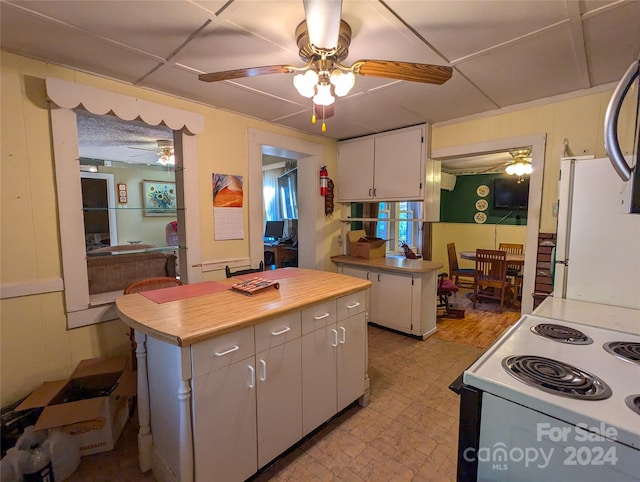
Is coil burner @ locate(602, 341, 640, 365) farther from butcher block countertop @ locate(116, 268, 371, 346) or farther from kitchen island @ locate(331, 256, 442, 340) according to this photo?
kitchen island @ locate(331, 256, 442, 340)

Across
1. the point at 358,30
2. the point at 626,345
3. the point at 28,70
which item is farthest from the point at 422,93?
the point at 28,70

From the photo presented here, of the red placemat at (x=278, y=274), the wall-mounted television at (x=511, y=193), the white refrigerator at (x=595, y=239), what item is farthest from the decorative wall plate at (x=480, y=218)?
the red placemat at (x=278, y=274)

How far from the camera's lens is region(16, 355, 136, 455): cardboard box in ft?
5.15

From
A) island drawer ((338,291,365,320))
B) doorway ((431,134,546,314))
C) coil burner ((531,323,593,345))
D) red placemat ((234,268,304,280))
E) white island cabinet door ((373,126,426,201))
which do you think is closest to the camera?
coil burner ((531,323,593,345))

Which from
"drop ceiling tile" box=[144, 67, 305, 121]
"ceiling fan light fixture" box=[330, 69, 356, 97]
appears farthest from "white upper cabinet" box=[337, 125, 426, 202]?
"ceiling fan light fixture" box=[330, 69, 356, 97]

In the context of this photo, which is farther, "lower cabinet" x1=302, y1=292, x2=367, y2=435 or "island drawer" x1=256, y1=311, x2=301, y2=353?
"lower cabinet" x1=302, y1=292, x2=367, y2=435

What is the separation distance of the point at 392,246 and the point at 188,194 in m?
3.99

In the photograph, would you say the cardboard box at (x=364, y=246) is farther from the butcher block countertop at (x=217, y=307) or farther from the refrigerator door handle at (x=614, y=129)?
the refrigerator door handle at (x=614, y=129)

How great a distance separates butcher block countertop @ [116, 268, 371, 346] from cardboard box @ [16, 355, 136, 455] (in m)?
0.63

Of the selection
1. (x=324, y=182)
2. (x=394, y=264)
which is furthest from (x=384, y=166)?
(x=394, y=264)

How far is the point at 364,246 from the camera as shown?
3.66 metres

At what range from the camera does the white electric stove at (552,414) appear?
0.70 metres

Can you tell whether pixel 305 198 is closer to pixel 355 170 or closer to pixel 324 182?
pixel 324 182

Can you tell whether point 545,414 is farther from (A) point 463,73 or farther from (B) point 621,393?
(A) point 463,73
